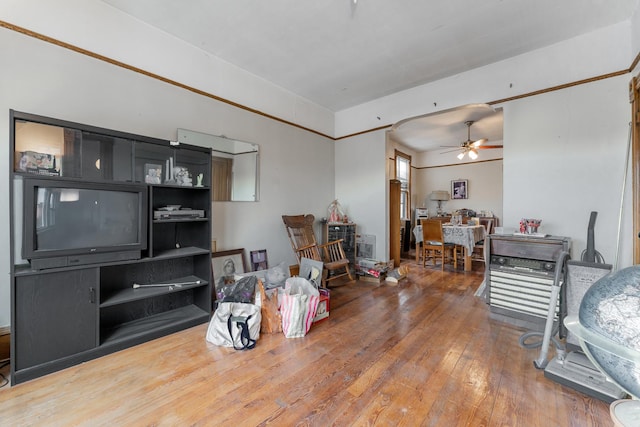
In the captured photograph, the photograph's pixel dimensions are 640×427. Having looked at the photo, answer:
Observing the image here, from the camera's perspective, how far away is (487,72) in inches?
135

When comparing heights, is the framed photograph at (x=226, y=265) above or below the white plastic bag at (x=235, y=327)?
above

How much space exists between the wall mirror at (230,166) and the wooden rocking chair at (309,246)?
26.8 inches

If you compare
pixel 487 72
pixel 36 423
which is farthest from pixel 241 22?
pixel 36 423

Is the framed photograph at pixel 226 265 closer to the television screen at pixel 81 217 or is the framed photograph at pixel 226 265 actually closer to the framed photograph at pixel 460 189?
the television screen at pixel 81 217

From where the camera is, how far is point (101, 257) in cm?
204

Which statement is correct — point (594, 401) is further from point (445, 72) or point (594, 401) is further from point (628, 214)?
point (445, 72)

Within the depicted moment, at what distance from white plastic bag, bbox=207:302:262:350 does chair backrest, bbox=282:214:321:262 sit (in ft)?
4.91

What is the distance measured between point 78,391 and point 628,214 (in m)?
4.72

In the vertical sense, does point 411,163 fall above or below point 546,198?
above

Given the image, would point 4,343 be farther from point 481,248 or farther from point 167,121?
point 481,248

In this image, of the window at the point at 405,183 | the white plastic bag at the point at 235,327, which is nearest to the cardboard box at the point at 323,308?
the white plastic bag at the point at 235,327

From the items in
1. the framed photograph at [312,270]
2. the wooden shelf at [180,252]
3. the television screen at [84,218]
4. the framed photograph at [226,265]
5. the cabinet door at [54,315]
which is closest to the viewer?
the cabinet door at [54,315]

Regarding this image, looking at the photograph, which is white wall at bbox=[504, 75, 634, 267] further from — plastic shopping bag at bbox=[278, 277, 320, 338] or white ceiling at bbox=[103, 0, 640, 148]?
plastic shopping bag at bbox=[278, 277, 320, 338]

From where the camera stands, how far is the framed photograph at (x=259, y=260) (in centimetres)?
360
